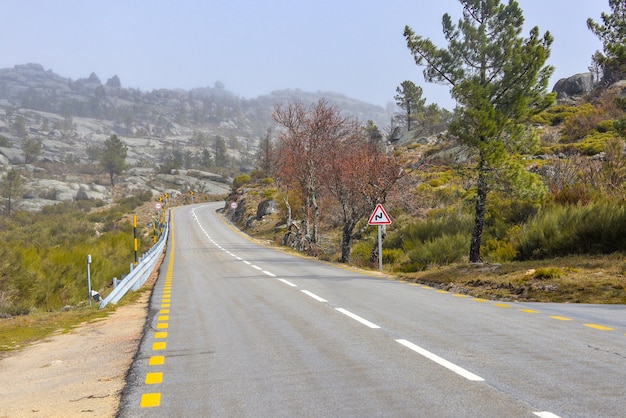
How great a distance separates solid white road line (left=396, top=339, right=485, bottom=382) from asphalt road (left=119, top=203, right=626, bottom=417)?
0.02 m

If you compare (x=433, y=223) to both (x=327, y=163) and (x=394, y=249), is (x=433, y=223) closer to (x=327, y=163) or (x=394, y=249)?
(x=394, y=249)

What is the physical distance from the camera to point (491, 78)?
16.7m

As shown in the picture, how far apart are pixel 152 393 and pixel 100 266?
17627mm

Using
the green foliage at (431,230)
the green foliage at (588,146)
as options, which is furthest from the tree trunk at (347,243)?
the green foliage at (588,146)

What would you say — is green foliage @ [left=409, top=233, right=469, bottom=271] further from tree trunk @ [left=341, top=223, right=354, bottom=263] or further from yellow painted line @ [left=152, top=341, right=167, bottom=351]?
yellow painted line @ [left=152, top=341, right=167, bottom=351]

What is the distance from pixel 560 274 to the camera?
41.5 ft

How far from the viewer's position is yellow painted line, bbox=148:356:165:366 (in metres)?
6.44

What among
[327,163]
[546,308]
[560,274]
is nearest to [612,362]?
[546,308]

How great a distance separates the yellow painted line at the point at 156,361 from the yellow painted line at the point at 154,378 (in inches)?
18.3

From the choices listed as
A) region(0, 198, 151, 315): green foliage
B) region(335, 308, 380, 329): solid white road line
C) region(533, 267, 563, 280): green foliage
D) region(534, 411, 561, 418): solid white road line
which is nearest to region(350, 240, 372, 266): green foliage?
region(0, 198, 151, 315): green foliage

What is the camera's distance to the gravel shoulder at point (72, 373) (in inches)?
198

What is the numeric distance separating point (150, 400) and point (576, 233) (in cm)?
1379

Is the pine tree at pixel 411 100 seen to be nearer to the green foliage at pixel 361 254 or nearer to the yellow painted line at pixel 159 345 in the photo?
the green foliage at pixel 361 254

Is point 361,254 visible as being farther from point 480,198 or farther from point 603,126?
point 603,126
